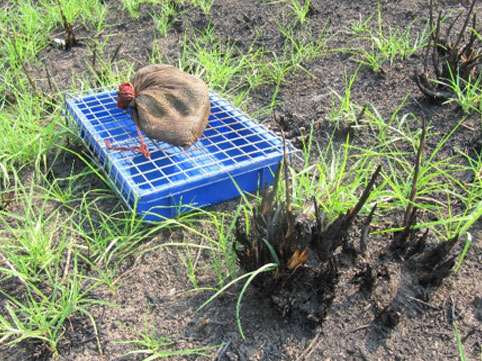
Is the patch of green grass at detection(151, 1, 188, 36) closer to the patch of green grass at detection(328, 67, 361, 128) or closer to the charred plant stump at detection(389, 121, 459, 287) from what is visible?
the patch of green grass at detection(328, 67, 361, 128)

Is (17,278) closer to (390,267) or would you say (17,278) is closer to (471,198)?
(390,267)

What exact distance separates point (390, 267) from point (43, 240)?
1.39m

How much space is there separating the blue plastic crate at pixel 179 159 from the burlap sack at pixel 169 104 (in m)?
0.12

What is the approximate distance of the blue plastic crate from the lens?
6.81ft

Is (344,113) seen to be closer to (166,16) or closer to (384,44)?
(384,44)

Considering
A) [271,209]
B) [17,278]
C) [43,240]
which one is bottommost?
[17,278]

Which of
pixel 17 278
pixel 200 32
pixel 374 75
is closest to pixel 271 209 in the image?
pixel 17 278

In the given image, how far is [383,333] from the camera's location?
1628 mm

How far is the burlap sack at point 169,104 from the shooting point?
2.20 metres

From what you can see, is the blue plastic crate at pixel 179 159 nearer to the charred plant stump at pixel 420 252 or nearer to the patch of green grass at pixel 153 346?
the patch of green grass at pixel 153 346

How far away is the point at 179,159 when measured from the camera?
95.5 inches

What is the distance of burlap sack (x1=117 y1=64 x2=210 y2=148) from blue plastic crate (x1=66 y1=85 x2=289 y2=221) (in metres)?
0.12

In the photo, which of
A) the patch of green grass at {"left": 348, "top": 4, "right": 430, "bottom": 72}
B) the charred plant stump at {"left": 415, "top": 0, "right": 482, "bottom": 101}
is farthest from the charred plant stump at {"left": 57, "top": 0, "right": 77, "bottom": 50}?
the charred plant stump at {"left": 415, "top": 0, "right": 482, "bottom": 101}

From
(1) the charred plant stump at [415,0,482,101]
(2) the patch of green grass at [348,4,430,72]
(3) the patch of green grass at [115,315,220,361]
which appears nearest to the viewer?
(3) the patch of green grass at [115,315,220,361]
